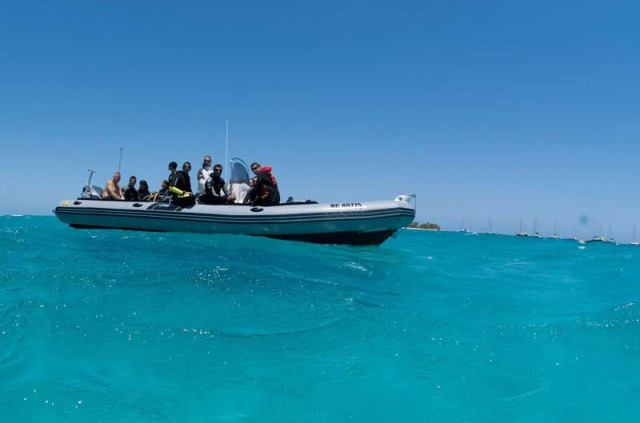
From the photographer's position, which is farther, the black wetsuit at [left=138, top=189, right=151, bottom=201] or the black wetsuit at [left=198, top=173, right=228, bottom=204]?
the black wetsuit at [left=138, top=189, right=151, bottom=201]

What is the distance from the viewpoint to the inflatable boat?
10.2 meters

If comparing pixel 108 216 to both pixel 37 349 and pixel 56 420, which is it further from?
pixel 56 420

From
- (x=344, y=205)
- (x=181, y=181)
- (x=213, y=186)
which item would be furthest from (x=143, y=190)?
(x=344, y=205)

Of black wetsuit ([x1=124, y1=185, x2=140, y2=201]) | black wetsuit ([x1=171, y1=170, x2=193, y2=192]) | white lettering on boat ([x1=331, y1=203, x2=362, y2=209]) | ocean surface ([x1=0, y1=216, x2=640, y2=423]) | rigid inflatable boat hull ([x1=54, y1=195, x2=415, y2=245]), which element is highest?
black wetsuit ([x1=171, y1=170, x2=193, y2=192])

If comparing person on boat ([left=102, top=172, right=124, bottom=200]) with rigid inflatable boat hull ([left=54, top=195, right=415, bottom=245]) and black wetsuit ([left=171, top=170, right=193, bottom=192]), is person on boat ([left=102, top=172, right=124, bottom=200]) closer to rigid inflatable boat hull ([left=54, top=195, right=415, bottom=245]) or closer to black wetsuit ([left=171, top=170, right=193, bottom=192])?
rigid inflatable boat hull ([left=54, top=195, right=415, bottom=245])

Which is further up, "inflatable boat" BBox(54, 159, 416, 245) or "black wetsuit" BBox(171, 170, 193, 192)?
"black wetsuit" BBox(171, 170, 193, 192)

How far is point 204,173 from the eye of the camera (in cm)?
1205

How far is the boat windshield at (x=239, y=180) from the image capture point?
1228 cm

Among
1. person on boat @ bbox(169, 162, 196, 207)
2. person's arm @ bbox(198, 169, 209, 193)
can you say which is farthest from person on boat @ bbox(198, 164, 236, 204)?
person on boat @ bbox(169, 162, 196, 207)

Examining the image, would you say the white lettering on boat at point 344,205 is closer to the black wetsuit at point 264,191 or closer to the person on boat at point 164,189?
the black wetsuit at point 264,191

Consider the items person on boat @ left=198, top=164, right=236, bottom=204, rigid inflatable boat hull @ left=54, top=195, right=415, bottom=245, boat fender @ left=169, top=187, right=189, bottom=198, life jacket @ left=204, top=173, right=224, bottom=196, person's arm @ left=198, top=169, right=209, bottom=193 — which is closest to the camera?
rigid inflatable boat hull @ left=54, top=195, right=415, bottom=245

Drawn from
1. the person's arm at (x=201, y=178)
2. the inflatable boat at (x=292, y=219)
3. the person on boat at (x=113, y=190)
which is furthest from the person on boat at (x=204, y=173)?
the person on boat at (x=113, y=190)

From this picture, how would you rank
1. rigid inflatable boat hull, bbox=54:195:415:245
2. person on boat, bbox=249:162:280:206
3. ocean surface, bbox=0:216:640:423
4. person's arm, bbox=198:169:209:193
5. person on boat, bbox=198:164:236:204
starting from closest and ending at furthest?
ocean surface, bbox=0:216:640:423 → rigid inflatable boat hull, bbox=54:195:415:245 → person on boat, bbox=249:162:280:206 → person on boat, bbox=198:164:236:204 → person's arm, bbox=198:169:209:193

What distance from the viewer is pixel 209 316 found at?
149 inches
